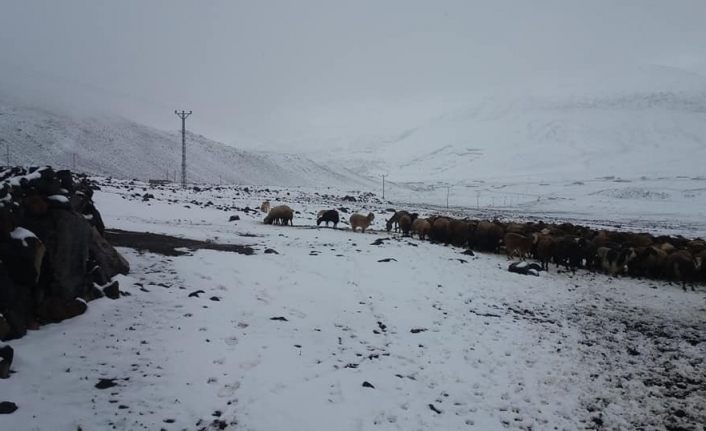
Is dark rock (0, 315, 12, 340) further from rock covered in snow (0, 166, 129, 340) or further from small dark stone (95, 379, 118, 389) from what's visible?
small dark stone (95, 379, 118, 389)

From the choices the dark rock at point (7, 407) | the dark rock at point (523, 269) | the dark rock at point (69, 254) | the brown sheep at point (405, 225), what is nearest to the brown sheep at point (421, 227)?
the brown sheep at point (405, 225)

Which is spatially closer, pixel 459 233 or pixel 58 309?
pixel 58 309

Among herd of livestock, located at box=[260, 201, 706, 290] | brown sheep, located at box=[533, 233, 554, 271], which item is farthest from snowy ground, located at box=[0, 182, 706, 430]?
brown sheep, located at box=[533, 233, 554, 271]

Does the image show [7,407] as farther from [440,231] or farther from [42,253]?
[440,231]

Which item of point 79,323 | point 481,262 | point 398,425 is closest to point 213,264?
point 79,323

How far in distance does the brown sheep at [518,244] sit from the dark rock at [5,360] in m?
16.6

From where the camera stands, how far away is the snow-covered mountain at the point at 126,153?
7094 centimetres

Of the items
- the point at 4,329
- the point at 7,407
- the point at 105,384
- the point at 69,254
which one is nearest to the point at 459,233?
the point at 69,254

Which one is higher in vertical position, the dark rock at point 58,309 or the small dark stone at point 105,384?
the dark rock at point 58,309

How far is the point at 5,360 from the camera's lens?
580cm

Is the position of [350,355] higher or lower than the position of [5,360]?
lower

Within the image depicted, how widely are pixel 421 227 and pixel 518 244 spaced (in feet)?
17.3

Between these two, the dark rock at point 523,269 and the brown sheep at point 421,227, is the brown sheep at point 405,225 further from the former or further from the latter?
the dark rock at point 523,269

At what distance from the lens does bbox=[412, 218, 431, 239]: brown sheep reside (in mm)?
22781
